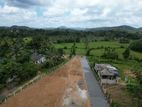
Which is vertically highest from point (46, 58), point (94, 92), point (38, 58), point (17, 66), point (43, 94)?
point (17, 66)

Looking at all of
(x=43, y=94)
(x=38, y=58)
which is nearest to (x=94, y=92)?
(x=43, y=94)

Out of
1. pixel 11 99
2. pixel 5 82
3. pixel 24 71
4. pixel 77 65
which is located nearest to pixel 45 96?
pixel 11 99

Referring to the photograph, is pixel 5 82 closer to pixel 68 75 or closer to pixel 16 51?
pixel 68 75

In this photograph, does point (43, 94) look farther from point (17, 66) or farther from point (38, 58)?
point (38, 58)

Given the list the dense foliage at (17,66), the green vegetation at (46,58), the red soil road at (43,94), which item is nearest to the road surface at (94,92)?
the red soil road at (43,94)

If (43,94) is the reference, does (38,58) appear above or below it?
below

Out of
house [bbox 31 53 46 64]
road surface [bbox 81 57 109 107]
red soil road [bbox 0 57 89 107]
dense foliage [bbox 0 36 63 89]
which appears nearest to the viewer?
red soil road [bbox 0 57 89 107]

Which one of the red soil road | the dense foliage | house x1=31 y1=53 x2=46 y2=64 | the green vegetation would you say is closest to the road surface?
the red soil road

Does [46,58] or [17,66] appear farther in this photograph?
Result: [46,58]

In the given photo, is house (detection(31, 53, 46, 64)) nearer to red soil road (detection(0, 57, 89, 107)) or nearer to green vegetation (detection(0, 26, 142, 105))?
green vegetation (detection(0, 26, 142, 105))
